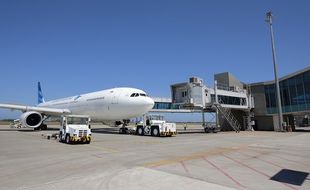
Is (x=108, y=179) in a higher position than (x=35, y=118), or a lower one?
lower

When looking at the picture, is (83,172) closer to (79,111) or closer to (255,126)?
(79,111)

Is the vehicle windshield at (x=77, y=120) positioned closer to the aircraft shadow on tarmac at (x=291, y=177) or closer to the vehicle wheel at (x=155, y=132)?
the vehicle wheel at (x=155, y=132)

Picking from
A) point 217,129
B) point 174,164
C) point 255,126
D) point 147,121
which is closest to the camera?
point 174,164

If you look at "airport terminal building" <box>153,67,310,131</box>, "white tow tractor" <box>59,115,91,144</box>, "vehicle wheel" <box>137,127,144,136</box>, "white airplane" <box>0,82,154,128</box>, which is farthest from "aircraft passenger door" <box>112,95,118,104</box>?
"airport terminal building" <box>153,67,310,131</box>

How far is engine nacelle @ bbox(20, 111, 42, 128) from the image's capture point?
35125 millimetres

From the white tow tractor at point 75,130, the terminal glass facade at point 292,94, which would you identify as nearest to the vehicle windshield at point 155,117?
the white tow tractor at point 75,130

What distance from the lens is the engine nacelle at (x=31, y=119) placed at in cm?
3512

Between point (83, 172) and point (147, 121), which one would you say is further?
point (147, 121)

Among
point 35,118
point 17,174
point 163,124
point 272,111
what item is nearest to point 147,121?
point 163,124

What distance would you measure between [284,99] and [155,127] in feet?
85.3

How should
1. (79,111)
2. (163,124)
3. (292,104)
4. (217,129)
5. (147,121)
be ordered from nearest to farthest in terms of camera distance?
(163,124), (147,121), (79,111), (217,129), (292,104)

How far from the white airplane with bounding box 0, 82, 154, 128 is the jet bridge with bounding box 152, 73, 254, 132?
9148 millimetres

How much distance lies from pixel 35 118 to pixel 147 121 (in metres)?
17.3

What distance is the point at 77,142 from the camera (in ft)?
62.7
